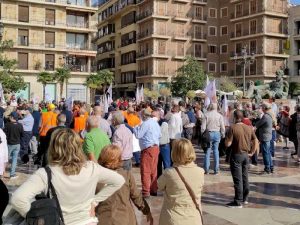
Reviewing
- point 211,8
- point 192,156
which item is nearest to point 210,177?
point 192,156

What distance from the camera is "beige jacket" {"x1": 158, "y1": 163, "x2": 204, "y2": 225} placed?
4.49 metres

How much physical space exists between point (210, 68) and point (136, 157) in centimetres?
5281

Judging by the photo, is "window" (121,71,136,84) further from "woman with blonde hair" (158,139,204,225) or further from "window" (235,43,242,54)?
"woman with blonde hair" (158,139,204,225)

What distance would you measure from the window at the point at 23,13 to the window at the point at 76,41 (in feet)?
17.8

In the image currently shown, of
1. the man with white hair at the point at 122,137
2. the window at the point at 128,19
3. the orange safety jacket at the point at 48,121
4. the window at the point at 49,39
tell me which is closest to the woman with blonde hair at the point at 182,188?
the man with white hair at the point at 122,137

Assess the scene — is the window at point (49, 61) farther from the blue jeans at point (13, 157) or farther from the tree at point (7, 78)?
the blue jeans at point (13, 157)

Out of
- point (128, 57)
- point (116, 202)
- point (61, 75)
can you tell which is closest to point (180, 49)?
point (128, 57)

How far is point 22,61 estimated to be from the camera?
5184 cm

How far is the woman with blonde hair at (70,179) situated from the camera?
3338 mm

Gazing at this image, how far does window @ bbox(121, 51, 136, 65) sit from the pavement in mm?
53889

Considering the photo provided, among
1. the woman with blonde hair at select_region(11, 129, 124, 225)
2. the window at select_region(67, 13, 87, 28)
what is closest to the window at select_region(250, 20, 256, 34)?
the window at select_region(67, 13, 87, 28)

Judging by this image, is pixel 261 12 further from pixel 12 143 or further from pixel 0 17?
pixel 12 143

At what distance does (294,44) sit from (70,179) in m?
60.1

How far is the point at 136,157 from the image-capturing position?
43.5ft
